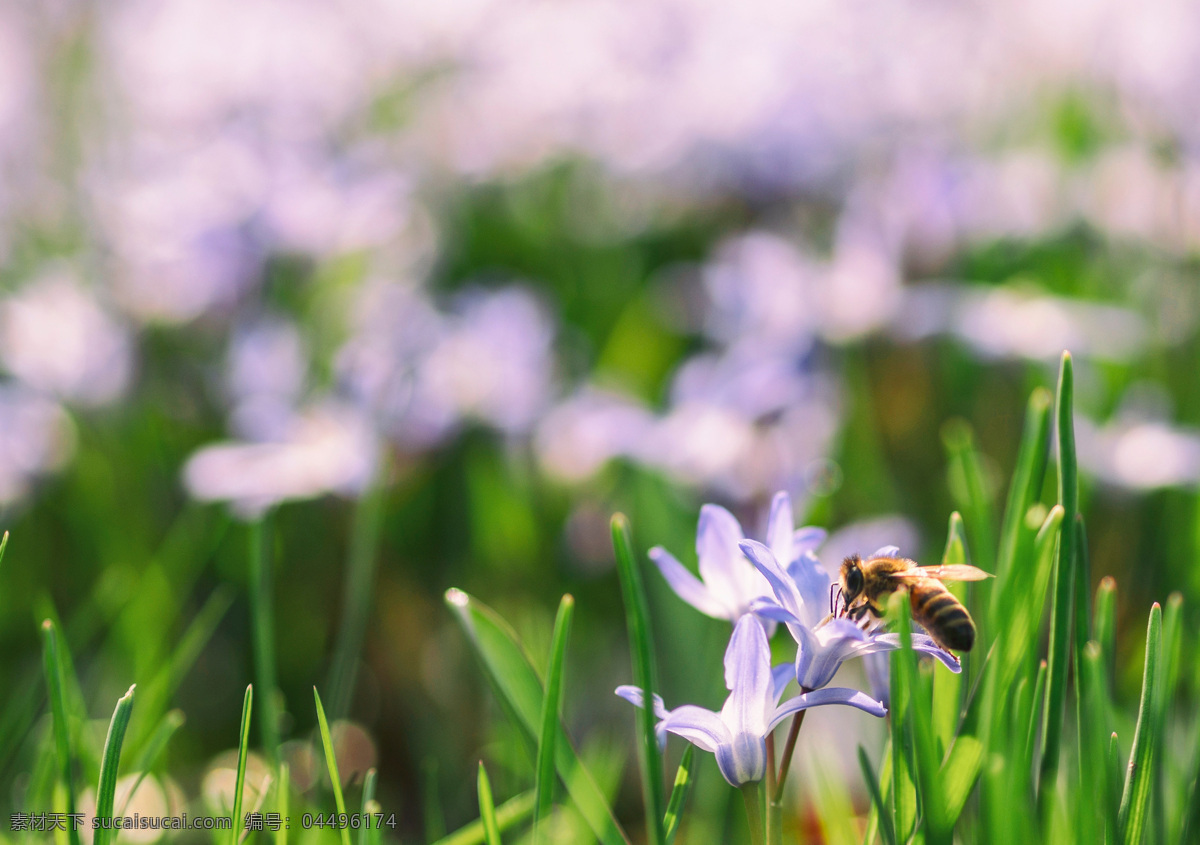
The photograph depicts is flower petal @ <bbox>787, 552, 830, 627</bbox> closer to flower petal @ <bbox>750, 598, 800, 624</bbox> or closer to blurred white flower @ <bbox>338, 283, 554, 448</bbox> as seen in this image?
flower petal @ <bbox>750, 598, 800, 624</bbox>

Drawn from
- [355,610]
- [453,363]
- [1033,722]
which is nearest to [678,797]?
[1033,722]

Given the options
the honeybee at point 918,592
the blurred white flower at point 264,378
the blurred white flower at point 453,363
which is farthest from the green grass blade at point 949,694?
the blurred white flower at point 264,378

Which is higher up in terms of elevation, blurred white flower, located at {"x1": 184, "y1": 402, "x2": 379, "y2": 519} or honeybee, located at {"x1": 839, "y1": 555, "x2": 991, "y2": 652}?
honeybee, located at {"x1": 839, "y1": 555, "x2": 991, "y2": 652}

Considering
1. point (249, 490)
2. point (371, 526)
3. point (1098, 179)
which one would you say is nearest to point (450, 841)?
point (371, 526)

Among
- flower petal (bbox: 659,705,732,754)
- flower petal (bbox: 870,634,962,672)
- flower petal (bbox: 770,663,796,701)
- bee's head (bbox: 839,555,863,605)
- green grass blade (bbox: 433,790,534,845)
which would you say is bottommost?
green grass blade (bbox: 433,790,534,845)

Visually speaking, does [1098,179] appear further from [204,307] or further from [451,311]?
[204,307]

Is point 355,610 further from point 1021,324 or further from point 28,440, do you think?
point 1021,324

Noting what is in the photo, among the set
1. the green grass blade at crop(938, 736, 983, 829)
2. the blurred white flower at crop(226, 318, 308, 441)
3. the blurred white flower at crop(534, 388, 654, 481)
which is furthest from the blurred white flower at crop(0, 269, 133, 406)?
the green grass blade at crop(938, 736, 983, 829)
